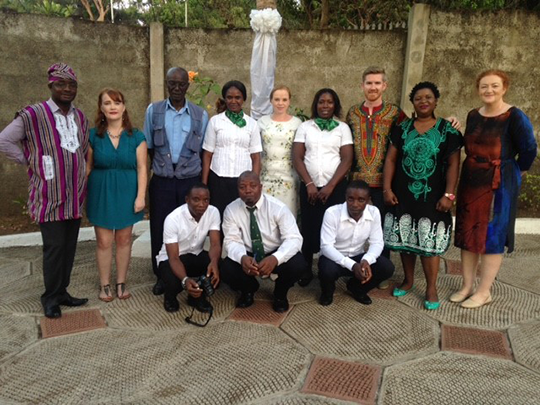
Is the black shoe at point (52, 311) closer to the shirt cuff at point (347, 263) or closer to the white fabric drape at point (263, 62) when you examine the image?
the shirt cuff at point (347, 263)

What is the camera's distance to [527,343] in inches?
115

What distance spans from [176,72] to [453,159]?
214cm

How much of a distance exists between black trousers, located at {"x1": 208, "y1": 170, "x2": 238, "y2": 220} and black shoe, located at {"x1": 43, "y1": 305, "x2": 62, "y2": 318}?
4.61 ft

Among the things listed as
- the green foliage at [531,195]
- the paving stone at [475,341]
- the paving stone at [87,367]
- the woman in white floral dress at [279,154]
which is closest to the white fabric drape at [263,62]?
the woman in white floral dress at [279,154]

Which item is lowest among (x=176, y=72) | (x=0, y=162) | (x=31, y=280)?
(x=31, y=280)

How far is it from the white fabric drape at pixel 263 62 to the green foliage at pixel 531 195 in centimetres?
419

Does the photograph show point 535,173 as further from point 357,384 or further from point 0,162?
point 0,162

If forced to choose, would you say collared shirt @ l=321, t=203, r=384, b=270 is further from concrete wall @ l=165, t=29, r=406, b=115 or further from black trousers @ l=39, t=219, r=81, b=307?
concrete wall @ l=165, t=29, r=406, b=115

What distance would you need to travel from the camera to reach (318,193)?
3.66 meters

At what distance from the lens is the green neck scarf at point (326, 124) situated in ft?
11.9

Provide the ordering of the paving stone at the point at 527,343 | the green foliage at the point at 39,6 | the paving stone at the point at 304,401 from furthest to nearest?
the green foliage at the point at 39,6
the paving stone at the point at 527,343
the paving stone at the point at 304,401

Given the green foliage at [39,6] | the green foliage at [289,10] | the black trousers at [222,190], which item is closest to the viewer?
the black trousers at [222,190]

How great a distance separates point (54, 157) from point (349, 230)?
2.18 m

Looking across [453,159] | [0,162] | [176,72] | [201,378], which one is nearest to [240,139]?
[176,72]
